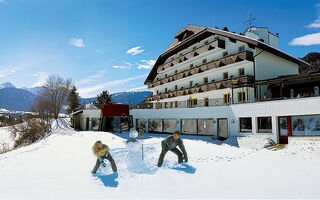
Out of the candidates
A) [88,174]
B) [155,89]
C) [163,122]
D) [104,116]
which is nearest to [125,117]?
[104,116]

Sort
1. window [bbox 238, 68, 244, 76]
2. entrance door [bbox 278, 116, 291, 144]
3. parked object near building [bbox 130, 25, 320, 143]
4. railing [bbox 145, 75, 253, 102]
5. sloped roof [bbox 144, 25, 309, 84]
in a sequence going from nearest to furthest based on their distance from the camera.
Result: 1. entrance door [bbox 278, 116, 291, 144]
2. parked object near building [bbox 130, 25, 320, 143]
3. railing [bbox 145, 75, 253, 102]
4. sloped roof [bbox 144, 25, 309, 84]
5. window [bbox 238, 68, 244, 76]

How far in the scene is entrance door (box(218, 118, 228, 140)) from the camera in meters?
19.9

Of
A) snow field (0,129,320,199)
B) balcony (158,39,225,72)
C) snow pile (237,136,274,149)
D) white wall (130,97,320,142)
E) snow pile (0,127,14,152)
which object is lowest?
snow pile (0,127,14,152)

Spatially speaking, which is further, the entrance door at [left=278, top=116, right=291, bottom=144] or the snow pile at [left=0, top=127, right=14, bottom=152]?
the snow pile at [left=0, top=127, right=14, bottom=152]

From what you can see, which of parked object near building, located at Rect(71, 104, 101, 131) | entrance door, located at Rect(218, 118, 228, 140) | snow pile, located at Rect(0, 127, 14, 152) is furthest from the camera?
parked object near building, located at Rect(71, 104, 101, 131)

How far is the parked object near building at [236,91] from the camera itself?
15719 millimetres

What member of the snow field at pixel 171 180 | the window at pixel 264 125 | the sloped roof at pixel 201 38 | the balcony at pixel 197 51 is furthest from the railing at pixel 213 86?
the snow field at pixel 171 180

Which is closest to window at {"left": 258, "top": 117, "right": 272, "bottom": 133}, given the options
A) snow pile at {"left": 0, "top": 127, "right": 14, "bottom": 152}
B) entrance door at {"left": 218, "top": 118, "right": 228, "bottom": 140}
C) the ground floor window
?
the ground floor window

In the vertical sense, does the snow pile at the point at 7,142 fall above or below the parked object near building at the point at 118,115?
below

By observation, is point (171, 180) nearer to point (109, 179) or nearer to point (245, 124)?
point (109, 179)

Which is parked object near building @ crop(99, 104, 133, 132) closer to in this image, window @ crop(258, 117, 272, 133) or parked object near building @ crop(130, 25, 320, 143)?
parked object near building @ crop(130, 25, 320, 143)

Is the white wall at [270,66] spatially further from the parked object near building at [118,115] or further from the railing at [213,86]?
the parked object near building at [118,115]

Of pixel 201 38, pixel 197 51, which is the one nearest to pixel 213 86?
pixel 197 51

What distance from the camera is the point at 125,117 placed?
102 ft
